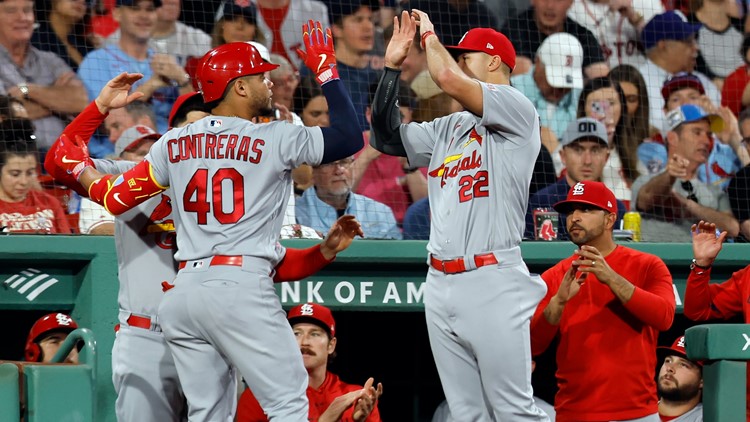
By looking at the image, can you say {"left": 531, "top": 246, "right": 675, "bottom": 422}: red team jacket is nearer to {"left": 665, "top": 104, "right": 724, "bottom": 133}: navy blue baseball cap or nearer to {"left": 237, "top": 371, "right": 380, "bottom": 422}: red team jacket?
{"left": 237, "top": 371, "right": 380, "bottom": 422}: red team jacket

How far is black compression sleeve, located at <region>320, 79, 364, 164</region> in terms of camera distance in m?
3.32

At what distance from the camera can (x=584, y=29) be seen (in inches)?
295

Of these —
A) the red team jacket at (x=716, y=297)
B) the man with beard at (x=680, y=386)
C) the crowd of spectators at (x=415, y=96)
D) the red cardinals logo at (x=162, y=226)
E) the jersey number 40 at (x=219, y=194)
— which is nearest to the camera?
the jersey number 40 at (x=219, y=194)

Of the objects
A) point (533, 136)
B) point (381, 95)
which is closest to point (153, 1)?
point (381, 95)

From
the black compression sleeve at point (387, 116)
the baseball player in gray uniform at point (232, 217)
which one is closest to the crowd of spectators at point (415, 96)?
the black compression sleeve at point (387, 116)

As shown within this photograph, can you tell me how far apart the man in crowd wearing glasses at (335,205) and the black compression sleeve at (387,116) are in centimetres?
200

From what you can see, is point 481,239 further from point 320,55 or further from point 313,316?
point 313,316

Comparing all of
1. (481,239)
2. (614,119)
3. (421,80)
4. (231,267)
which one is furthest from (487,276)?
(614,119)

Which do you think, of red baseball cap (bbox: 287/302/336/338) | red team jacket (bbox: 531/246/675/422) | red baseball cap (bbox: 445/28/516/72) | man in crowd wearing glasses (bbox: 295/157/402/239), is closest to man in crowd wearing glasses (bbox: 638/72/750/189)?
man in crowd wearing glasses (bbox: 295/157/402/239)

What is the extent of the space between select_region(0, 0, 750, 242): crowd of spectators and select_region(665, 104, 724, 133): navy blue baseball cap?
0.09ft

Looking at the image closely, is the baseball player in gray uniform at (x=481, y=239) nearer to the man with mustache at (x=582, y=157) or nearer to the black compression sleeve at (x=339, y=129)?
the black compression sleeve at (x=339, y=129)

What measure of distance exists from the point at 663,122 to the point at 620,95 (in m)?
0.42

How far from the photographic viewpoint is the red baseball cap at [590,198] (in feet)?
14.1

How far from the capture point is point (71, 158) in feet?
12.1
